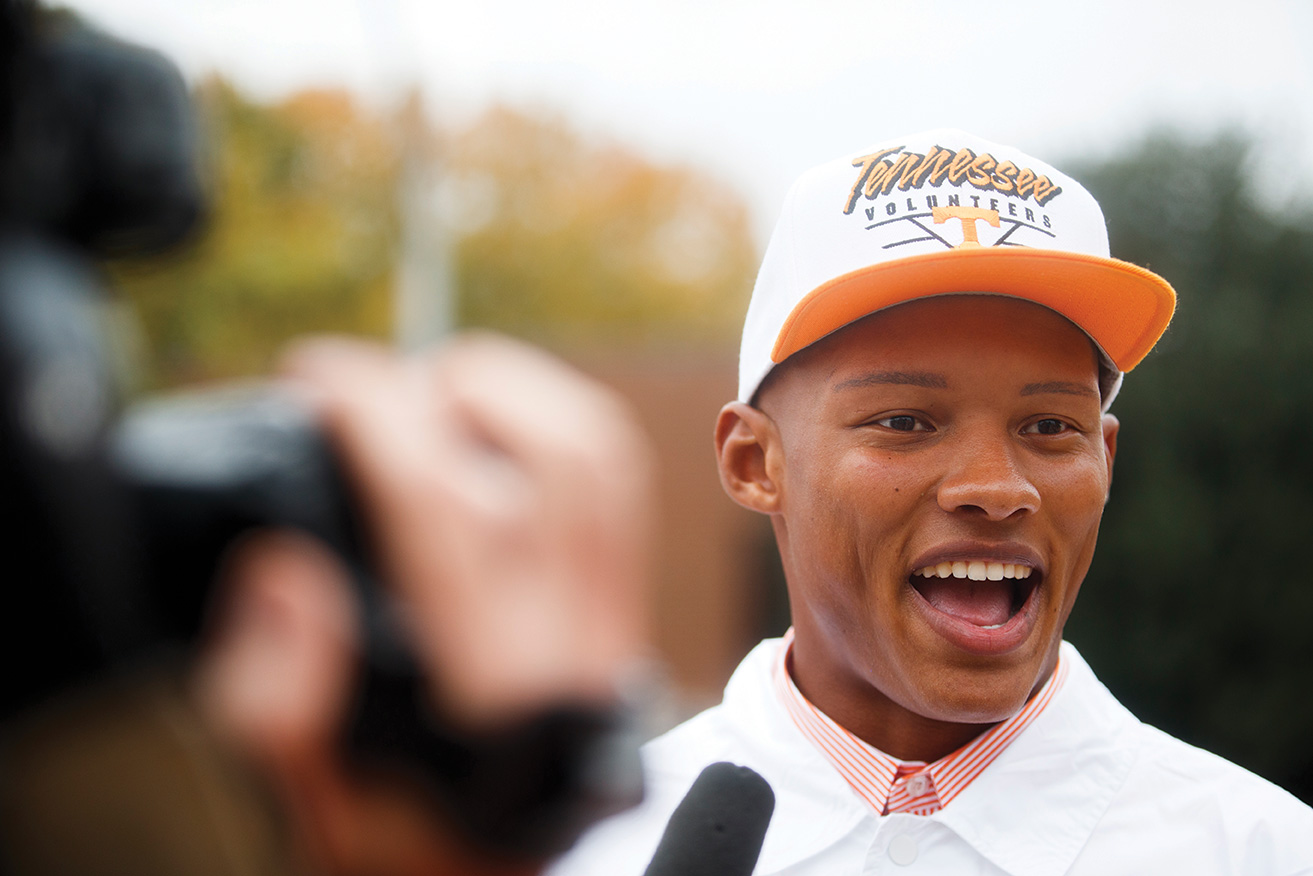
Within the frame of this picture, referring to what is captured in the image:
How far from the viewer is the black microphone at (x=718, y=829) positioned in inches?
39.2

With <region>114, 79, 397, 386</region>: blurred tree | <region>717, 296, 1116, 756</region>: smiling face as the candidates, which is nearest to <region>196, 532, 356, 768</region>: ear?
<region>717, 296, 1116, 756</region>: smiling face

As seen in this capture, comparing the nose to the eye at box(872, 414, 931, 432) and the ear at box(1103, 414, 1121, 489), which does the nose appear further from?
the ear at box(1103, 414, 1121, 489)

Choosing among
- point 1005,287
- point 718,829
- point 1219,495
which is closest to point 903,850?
point 718,829

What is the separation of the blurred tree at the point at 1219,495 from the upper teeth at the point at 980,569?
8.99ft

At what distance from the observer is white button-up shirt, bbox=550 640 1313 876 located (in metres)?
1.12

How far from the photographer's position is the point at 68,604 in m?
0.65

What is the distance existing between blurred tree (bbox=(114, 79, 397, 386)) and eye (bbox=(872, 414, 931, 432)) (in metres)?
7.12

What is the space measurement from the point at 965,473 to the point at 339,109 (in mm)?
13641

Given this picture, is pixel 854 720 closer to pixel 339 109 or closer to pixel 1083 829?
pixel 1083 829

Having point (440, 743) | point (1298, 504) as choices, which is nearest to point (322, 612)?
point (440, 743)

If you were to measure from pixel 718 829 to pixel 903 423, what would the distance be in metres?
0.46

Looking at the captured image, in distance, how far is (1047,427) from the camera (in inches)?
45.6

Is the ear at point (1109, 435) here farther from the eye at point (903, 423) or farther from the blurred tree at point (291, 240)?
the blurred tree at point (291, 240)

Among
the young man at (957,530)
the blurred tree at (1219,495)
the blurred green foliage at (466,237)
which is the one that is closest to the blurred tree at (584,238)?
the blurred green foliage at (466,237)
